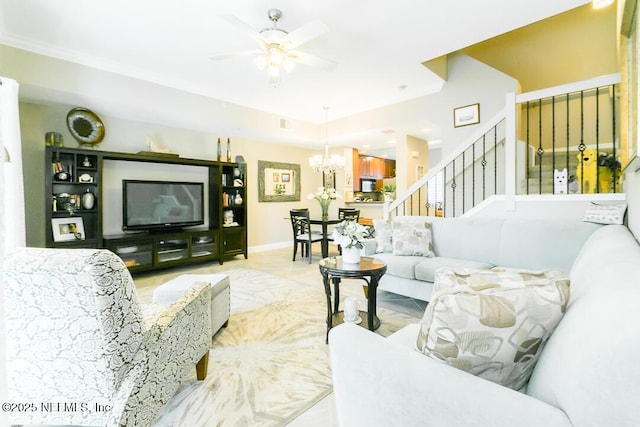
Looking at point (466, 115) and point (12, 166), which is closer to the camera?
point (12, 166)

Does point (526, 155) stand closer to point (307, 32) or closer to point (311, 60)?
point (311, 60)

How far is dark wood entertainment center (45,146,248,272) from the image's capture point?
369cm

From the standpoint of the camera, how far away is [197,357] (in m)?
1.73

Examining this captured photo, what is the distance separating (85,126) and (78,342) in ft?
13.5

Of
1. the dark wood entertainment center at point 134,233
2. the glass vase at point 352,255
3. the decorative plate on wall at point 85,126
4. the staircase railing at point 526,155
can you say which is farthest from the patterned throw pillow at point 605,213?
the decorative plate on wall at point 85,126

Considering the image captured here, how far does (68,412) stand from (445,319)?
154 centimetres

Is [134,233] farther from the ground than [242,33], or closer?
closer

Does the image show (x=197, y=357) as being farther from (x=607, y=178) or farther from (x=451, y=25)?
(x=607, y=178)

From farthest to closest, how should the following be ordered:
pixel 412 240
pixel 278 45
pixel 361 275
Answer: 1. pixel 412 240
2. pixel 278 45
3. pixel 361 275

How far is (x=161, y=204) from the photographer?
4.60 metres

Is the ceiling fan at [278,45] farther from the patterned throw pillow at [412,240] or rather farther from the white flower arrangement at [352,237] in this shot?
the patterned throw pillow at [412,240]

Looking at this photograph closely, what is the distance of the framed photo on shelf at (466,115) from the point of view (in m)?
4.36

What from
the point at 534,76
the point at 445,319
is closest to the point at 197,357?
the point at 445,319

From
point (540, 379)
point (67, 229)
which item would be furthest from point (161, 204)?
point (540, 379)
